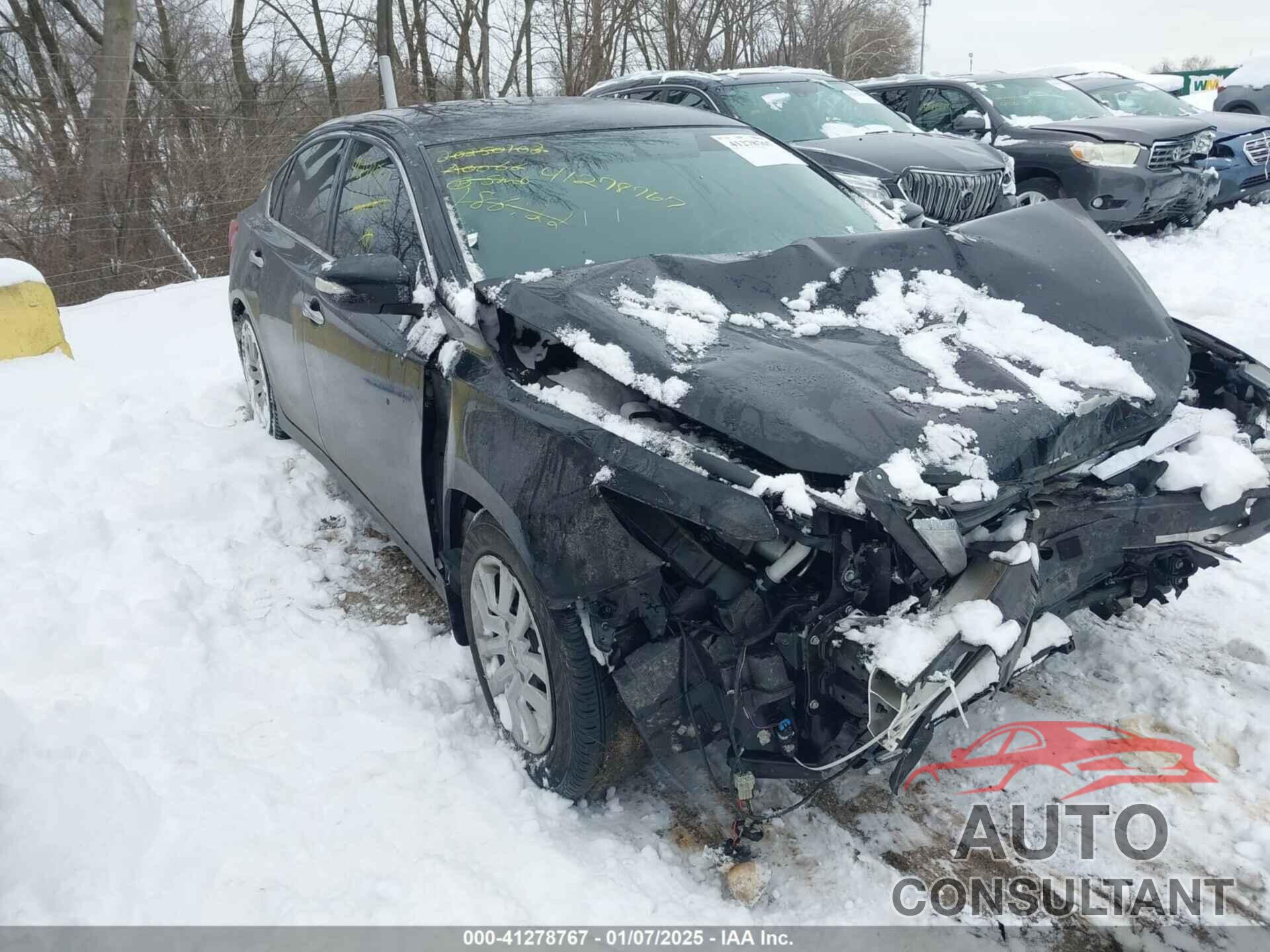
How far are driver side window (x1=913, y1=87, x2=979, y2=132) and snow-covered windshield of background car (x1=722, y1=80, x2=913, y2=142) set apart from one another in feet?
5.12

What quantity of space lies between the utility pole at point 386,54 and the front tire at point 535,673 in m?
8.76

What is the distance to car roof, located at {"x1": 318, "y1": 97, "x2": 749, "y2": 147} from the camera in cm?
353

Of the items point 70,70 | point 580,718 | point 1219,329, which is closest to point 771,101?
point 1219,329

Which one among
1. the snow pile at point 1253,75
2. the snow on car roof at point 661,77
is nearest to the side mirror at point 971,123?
the snow on car roof at point 661,77

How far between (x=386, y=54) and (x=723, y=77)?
6.43 m

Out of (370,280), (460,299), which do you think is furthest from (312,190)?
(460,299)

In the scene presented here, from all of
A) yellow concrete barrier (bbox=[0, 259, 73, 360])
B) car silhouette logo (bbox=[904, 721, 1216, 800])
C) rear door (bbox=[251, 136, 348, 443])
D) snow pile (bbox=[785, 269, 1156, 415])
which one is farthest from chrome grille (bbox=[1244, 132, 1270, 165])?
yellow concrete barrier (bbox=[0, 259, 73, 360])

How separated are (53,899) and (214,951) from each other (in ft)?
1.40

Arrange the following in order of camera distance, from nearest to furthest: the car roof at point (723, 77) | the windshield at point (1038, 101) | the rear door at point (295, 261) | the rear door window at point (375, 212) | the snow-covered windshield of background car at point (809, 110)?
the rear door window at point (375, 212) → the rear door at point (295, 261) → the snow-covered windshield of background car at point (809, 110) → the car roof at point (723, 77) → the windshield at point (1038, 101)

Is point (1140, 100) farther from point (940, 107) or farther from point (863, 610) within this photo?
point (863, 610)

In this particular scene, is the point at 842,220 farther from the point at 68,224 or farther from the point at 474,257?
the point at 68,224

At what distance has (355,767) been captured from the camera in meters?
2.79

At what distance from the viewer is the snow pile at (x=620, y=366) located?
89.0 inches

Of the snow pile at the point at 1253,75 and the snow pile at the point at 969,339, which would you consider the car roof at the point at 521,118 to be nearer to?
the snow pile at the point at 969,339
